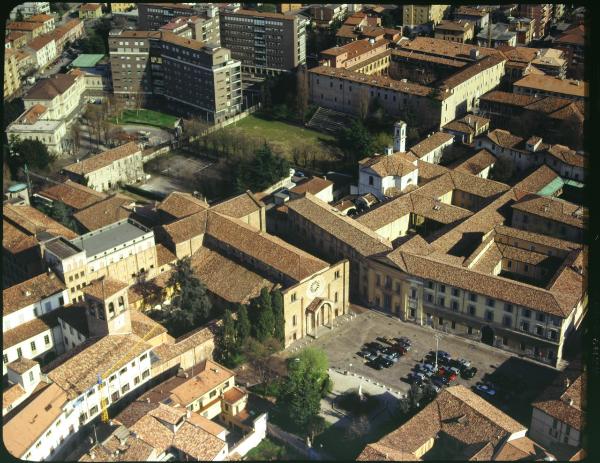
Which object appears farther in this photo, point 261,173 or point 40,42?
point 40,42

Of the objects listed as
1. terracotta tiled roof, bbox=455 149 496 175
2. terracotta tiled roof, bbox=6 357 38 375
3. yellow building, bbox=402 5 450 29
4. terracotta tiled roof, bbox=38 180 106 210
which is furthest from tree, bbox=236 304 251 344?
yellow building, bbox=402 5 450 29

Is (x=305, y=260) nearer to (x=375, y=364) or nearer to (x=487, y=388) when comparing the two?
(x=375, y=364)

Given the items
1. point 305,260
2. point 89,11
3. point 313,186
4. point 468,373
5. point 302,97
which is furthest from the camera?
point 89,11

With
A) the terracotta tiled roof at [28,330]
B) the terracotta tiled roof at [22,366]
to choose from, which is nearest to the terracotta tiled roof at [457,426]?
the terracotta tiled roof at [22,366]

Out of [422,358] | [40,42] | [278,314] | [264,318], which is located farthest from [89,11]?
[422,358]

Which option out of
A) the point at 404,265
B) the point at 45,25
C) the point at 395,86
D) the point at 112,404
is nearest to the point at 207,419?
the point at 112,404

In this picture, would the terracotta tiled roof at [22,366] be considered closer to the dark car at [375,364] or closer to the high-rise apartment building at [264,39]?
the dark car at [375,364]

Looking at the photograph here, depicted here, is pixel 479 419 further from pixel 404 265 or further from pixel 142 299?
pixel 142 299
